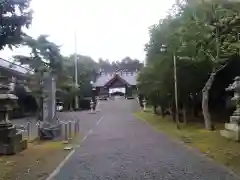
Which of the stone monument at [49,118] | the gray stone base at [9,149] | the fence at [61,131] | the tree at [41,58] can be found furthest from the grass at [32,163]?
the tree at [41,58]

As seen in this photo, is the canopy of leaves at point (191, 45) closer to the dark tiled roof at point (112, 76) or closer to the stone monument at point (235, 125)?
the stone monument at point (235, 125)

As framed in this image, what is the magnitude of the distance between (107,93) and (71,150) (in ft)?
207

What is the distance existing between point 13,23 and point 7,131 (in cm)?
389

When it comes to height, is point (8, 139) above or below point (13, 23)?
below

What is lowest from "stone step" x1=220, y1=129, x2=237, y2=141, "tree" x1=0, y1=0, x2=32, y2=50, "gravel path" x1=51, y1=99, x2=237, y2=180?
"gravel path" x1=51, y1=99, x2=237, y2=180

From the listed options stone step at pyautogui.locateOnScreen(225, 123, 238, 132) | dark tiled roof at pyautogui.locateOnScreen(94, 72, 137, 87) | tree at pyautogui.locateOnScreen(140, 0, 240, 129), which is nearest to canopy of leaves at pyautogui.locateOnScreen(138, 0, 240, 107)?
tree at pyautogui.locateOnScreen(140, 0, 240, 129)

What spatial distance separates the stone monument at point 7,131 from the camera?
1320 centimetres

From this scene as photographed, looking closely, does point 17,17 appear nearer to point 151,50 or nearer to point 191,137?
Answer: point 191,137

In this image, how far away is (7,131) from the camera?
1324cm

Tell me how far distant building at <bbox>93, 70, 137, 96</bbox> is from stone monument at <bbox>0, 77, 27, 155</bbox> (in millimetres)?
60126

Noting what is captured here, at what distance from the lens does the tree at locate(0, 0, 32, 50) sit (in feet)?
37.0

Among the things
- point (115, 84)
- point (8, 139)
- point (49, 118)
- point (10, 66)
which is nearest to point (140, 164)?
point (8, 139)

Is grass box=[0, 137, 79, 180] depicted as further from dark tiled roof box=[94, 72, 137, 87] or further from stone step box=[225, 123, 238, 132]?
dark tiled roof box=[94, 72, 137, 87]

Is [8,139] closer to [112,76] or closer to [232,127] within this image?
[232,127]
